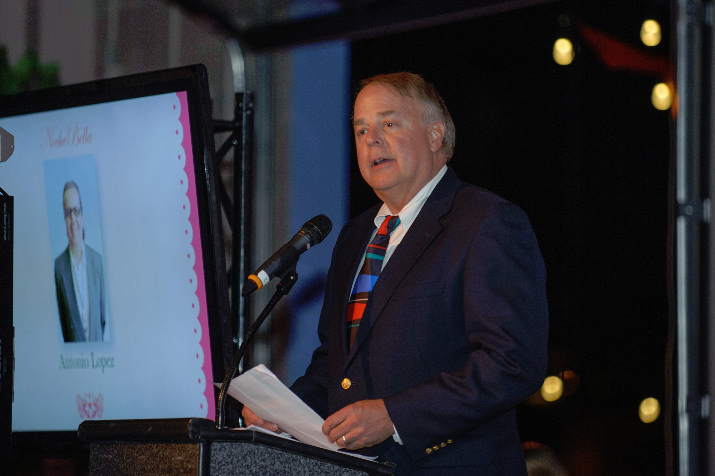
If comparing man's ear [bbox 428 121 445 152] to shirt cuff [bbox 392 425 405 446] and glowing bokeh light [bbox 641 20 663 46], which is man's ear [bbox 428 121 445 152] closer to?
shirt cuff [bbox 392 425 405 446]

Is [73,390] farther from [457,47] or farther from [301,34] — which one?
[457,47]

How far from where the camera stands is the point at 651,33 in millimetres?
2582

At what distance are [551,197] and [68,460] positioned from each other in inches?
75.0


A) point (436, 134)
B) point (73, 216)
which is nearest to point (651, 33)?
point (436, 134)

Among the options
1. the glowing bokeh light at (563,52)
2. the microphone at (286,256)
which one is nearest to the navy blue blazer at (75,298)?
the microphone at (286,256)

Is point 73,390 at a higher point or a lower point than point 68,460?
higher

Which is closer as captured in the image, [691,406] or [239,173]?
[691,406]

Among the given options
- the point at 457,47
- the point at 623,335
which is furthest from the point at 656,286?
the point at 457,47

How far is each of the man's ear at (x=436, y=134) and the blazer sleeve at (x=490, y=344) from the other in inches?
14.5

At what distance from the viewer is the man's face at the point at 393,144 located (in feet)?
6.34

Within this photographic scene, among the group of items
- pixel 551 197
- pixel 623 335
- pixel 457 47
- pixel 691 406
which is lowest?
pixel 691 406

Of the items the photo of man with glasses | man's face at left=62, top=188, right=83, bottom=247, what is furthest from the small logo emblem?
man's face at left=62, top=188, right=83, bottom=247

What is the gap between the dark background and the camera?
8.36 feet

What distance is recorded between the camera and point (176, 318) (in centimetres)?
228
